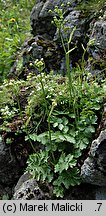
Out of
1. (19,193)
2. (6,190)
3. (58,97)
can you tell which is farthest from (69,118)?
(6,190)

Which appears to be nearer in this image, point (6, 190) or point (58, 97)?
point (58, 97)

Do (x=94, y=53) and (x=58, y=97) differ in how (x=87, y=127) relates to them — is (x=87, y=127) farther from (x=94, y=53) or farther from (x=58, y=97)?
(x=94, y=53)

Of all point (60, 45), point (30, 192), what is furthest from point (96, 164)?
point (60, 45)

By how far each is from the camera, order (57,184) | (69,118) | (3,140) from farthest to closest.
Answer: (3,140) → (69,118) → (57,184)

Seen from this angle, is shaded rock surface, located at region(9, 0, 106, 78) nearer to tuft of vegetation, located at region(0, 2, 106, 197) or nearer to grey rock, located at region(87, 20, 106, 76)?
grey rock, located at region(87, 20, 106, 76)

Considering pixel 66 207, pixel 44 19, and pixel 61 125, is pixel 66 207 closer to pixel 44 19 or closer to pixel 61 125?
pixel 61 125

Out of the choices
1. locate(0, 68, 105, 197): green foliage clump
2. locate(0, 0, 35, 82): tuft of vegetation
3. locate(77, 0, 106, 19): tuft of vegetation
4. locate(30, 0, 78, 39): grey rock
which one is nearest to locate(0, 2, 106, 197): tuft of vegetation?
locate(0, 68, 105, 197): green foliage clump
